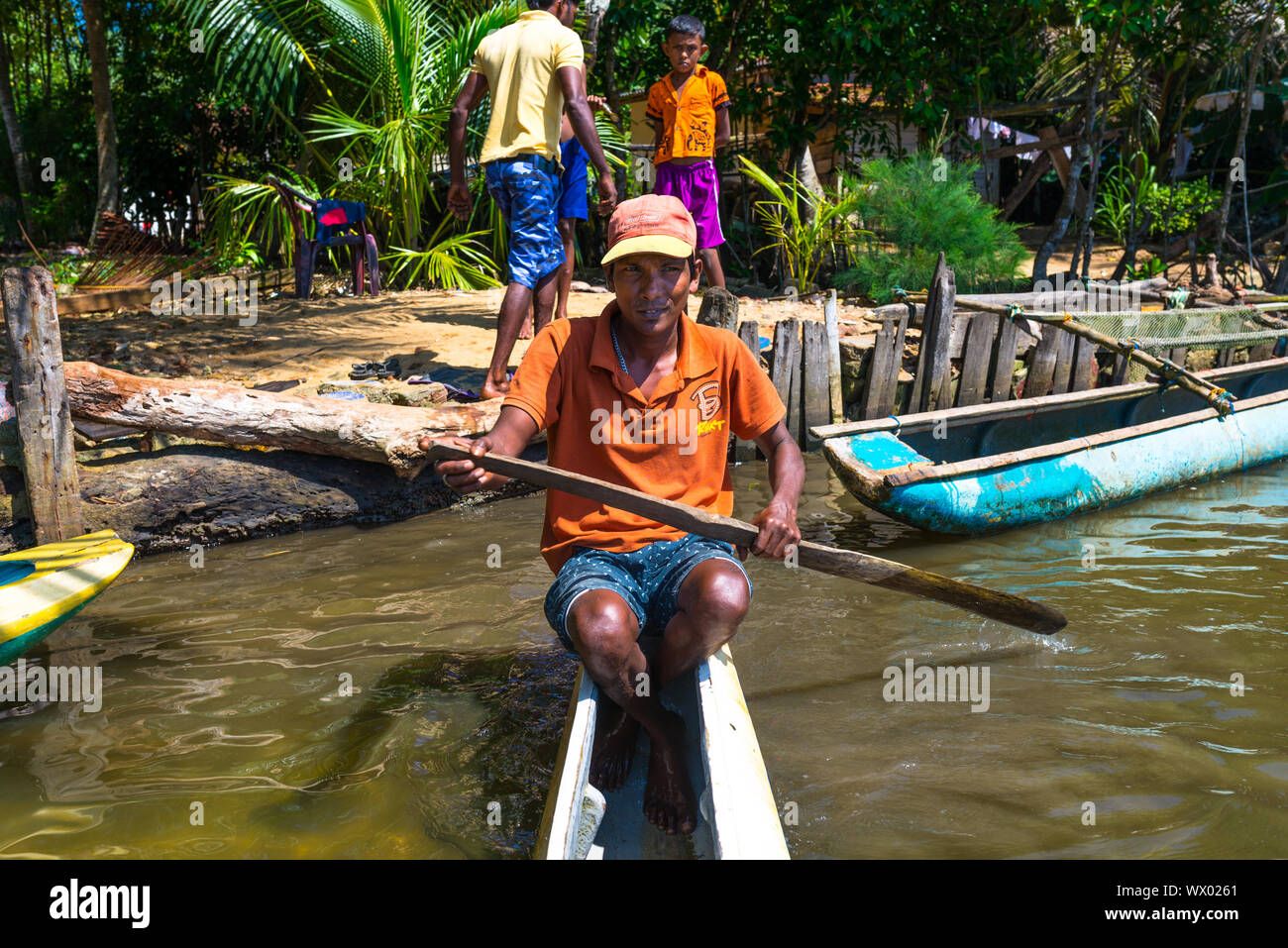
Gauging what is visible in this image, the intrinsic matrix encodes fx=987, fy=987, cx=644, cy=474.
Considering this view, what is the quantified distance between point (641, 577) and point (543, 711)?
830 mm

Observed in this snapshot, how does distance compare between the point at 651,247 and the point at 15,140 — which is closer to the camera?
the point at 651,247

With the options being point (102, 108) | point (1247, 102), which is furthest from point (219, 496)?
point (1247, 102)

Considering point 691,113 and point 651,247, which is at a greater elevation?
point 691,113

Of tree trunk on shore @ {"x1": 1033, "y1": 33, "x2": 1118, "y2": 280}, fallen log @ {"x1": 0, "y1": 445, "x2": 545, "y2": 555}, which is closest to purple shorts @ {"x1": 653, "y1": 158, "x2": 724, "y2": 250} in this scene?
fallen log @ {"x1": 0, "y1": 445, "x2": 545, "y2": 555}

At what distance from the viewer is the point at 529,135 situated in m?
5.30

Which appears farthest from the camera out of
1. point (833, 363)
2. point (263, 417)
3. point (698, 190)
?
point (698, 190)

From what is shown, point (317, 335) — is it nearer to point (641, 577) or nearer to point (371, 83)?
point (371, 83)

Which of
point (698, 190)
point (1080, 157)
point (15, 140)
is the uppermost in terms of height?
point (15, 140)

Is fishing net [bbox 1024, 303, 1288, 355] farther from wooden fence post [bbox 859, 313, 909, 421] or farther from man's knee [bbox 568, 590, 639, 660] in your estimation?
man's knee [bbox 568, 590, 639, 660]

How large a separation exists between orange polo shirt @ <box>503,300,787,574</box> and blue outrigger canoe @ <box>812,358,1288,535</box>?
77.6 inches

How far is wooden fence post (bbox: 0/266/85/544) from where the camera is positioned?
14.4ft

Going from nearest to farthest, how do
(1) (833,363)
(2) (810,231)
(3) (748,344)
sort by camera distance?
(3) (748,344)
(1) (833,363)
(2) (810,231)

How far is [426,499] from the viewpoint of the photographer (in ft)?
18.5
